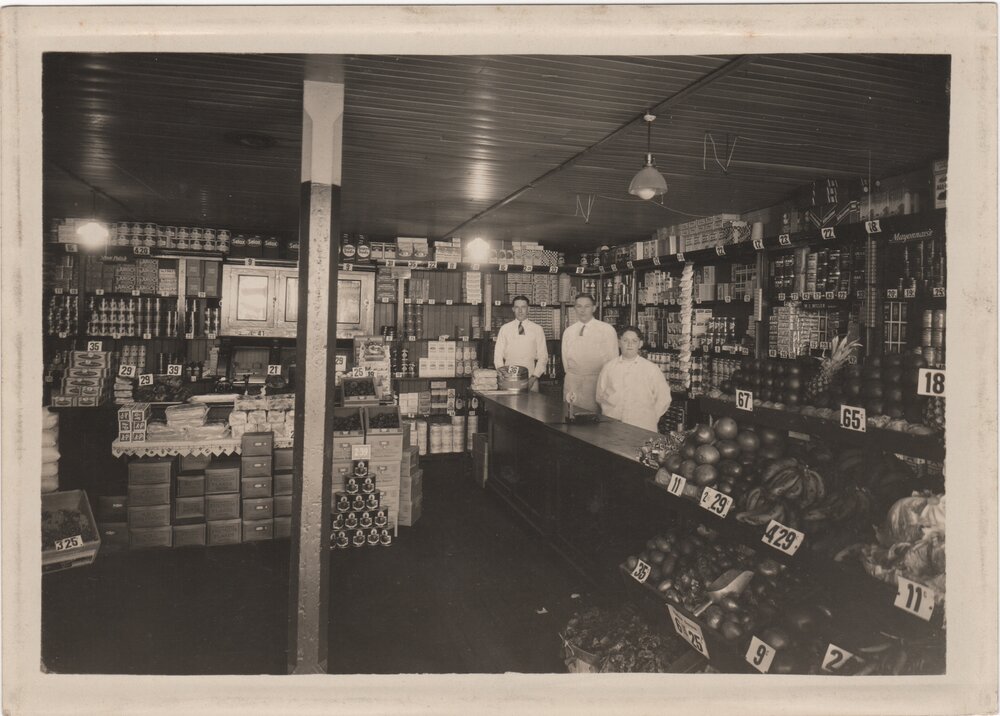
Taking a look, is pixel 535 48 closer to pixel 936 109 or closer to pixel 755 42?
pixel 755 42

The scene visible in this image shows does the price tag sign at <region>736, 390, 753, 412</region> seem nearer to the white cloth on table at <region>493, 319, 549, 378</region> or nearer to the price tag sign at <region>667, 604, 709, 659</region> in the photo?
the price tag sign at <region>667, 604, 709, 659</region>

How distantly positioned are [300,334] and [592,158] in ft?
8.47

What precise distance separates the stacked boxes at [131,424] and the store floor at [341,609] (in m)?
0.82

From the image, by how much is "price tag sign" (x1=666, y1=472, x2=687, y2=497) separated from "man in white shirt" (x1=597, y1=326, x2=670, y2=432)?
2.65 m

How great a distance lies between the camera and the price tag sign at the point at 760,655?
2.15 metres

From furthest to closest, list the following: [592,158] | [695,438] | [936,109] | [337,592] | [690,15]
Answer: [592,158] → [337,592] → [936,109] → [695,438] → [690,15]

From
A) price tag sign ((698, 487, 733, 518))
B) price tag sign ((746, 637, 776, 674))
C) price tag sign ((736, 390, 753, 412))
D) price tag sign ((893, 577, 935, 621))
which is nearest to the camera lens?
price tag sign ((893, 577, 935, 621))

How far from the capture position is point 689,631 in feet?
8.09

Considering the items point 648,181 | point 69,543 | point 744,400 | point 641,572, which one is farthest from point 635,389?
point 69,543

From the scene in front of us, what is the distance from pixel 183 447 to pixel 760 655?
404 centimetres

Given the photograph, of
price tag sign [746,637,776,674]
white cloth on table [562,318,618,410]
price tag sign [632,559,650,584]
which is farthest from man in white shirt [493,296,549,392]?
price tag sign [746,637,776,674]

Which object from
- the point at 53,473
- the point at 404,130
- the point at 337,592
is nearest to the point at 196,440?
the point at 53,473

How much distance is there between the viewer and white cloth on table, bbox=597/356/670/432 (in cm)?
532

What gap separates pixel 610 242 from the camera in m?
7.99
